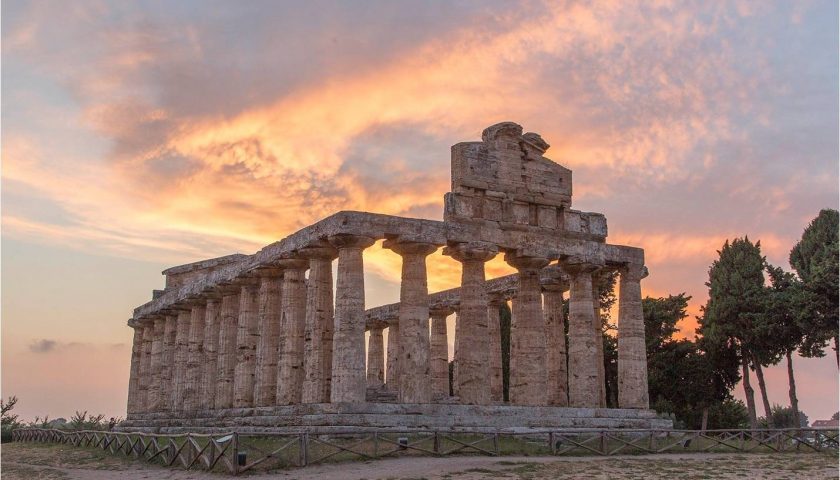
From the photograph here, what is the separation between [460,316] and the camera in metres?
36.9

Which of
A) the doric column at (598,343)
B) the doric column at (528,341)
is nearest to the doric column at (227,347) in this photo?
the doric column at (528,341)

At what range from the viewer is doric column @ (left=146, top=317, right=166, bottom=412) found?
2181 inches

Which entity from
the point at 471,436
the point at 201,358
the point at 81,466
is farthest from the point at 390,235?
the point at 201,358

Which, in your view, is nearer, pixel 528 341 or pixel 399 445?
pixel 399 445

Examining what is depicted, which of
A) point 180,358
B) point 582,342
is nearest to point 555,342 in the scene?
point 582,342

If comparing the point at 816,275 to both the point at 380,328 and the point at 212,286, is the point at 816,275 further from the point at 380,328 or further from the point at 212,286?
the point at 212,286

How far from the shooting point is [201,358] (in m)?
49.7

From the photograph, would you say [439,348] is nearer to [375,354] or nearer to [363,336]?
[375,354]

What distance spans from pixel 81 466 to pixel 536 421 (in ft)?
58.5

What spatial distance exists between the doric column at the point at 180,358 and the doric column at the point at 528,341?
2151 centimetres

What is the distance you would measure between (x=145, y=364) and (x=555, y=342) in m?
31.8

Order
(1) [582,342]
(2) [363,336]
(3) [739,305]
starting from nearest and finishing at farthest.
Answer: (2) [363,336]
(1) [582,342]
(3) [739,305]

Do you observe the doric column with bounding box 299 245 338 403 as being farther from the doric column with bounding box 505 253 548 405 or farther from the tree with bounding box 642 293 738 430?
the tree with bounding box 642 293 738 430

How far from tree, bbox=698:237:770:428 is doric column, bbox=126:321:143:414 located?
4023 cm
